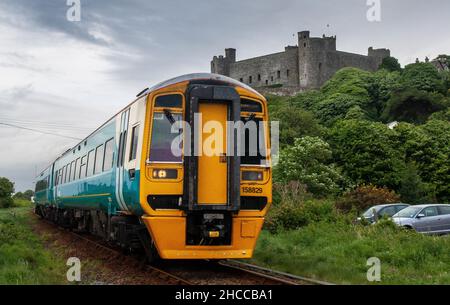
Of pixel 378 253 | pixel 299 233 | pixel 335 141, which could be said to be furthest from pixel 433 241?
pixel 335 141

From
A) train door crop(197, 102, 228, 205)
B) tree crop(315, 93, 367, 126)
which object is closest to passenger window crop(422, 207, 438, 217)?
train door crop(197, 102, 228, 205)

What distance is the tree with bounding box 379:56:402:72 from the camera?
99850mm

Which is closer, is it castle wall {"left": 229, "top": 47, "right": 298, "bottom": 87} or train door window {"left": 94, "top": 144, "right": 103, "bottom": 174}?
train door window {"left": 94, "top": 144, "right": 103, "bottom": 174}

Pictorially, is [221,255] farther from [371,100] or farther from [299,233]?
[371,100]

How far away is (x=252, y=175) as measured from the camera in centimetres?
1129

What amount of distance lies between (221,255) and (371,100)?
65.8 m

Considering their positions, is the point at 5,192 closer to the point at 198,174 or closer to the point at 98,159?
the point at 98,159

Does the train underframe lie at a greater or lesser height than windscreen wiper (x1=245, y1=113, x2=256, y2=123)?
lesser

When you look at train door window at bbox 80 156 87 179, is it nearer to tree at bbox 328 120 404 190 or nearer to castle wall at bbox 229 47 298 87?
tree at bbox 328 120 404 190

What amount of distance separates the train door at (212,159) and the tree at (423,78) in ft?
210

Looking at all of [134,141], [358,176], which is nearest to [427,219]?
[134,141]

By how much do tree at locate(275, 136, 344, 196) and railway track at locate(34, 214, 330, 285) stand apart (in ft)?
64.7
